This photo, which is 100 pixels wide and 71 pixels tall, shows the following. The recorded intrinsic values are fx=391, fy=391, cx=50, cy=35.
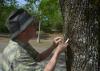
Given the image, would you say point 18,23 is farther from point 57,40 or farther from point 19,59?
point 57,40

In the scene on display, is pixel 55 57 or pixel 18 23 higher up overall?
pixel 18 23

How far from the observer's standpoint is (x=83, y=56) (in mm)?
4359

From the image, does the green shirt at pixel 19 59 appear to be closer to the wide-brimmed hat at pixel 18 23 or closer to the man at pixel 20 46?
the man at pixel 20 46

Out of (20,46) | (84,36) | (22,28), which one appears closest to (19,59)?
(20,46)

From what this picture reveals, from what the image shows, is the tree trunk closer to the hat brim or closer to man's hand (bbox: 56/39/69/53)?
man's hand (bbox: 56/39/69/53)

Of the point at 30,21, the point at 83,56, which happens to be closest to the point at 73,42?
the point at 83,56

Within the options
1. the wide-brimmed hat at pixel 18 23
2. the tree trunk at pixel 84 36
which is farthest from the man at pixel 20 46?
the tree trunk at pixel 84 36

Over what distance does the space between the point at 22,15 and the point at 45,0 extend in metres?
10.6

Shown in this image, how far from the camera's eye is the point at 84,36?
14.3 ft

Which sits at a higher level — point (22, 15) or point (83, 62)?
point (22, 15)

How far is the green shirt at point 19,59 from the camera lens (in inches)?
161

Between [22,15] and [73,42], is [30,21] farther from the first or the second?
[73,42]

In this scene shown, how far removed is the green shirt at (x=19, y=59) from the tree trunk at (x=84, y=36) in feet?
1.67

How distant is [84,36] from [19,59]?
790mm
